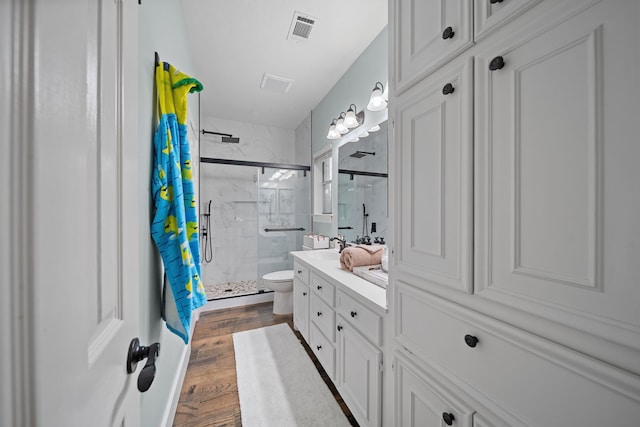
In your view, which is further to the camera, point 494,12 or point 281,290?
point 281,290

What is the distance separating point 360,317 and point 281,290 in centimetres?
174

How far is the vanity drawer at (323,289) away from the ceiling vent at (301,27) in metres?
1.89

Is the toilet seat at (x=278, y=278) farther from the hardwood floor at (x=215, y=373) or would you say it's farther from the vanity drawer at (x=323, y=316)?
the vanity drawer at (x=323, y=316)

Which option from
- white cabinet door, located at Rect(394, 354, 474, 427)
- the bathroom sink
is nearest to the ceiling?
the bathroom sink

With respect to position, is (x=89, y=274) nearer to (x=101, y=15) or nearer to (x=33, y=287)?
(x=33, y=287)

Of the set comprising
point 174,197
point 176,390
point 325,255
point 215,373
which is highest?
point 174,197

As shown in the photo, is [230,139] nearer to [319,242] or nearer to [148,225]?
[319,242]

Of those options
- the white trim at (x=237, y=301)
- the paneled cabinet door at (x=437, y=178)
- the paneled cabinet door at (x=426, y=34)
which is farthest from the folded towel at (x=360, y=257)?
the white trim at (x=237, y=301)

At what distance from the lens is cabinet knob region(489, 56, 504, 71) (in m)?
0.63

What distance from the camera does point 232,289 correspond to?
11.3 ft

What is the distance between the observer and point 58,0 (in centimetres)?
30

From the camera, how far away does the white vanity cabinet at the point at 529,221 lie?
457mm

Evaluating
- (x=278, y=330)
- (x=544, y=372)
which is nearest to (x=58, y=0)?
(x=544, y=372)

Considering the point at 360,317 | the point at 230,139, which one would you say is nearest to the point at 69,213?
the point at 360,317
